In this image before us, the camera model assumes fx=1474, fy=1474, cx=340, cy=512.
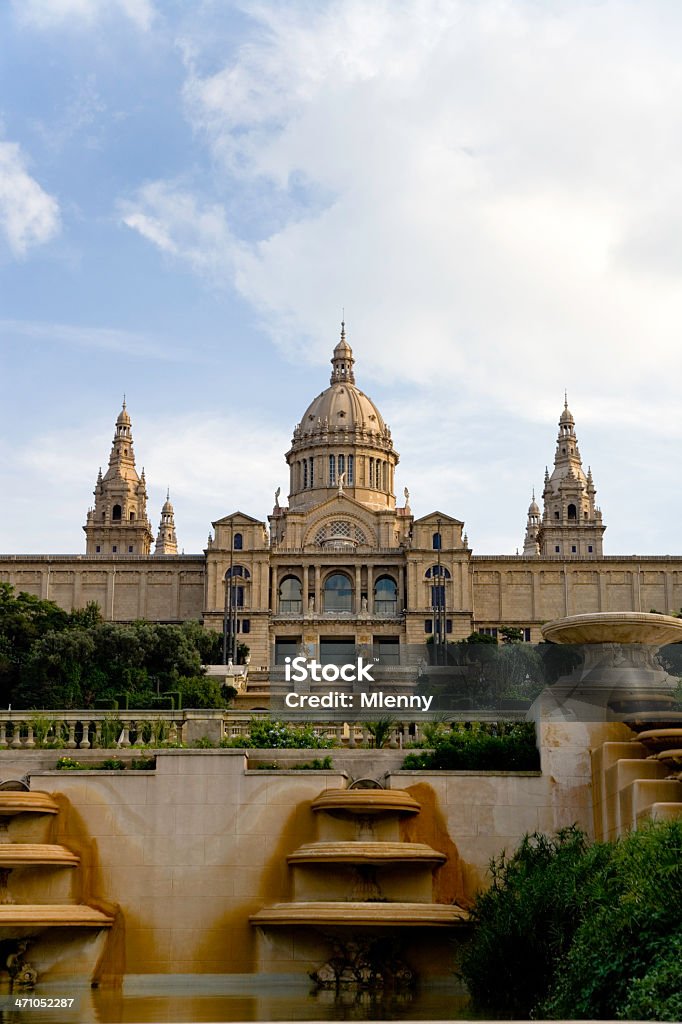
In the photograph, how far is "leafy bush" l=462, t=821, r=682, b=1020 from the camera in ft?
66.4

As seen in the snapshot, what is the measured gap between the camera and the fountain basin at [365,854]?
29266 mm

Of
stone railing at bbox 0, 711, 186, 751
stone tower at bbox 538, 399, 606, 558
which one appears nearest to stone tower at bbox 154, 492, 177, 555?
stone tower at bbox 538, 399, 606, 558

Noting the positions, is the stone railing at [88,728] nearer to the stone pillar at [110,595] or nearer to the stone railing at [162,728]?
the stone railing at [162,728]

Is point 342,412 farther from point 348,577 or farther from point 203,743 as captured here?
point 203,743

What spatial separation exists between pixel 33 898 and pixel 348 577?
9614 cm

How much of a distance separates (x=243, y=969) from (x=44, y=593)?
102 meters

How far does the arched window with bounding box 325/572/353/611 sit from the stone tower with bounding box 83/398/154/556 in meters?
27.7

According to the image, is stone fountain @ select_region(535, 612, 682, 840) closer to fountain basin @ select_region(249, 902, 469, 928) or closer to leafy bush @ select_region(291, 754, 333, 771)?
fountain basin @ select_region(249, 902, 469, 928)

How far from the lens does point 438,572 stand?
124 metres

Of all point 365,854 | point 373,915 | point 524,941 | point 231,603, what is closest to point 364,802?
point 365,854

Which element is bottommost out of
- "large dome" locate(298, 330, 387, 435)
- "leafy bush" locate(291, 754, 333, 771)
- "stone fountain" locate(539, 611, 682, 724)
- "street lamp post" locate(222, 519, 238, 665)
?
"leafy bush" locate(291, 754, 333, 771)

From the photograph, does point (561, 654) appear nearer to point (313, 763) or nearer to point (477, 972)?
point (313, 763)

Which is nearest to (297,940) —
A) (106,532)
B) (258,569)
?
(258,569)

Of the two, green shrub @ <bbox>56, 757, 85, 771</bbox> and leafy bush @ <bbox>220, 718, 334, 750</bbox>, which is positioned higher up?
leafy bush @ <bbox>220, 718, 334, 750</bbox>
